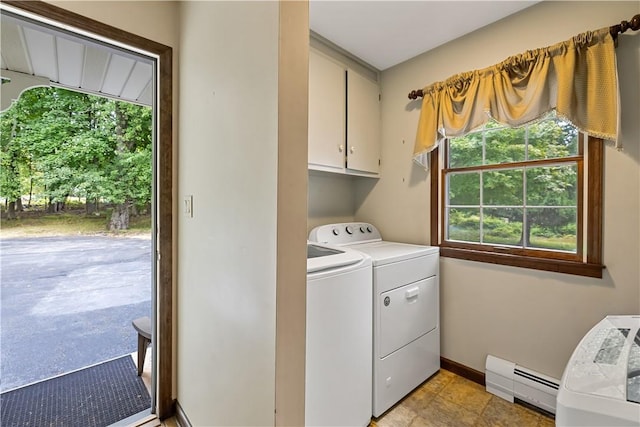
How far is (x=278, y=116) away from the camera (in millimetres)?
741

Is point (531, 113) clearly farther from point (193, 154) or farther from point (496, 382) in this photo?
point (193, 154)

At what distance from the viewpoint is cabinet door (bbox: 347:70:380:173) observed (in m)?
2.14

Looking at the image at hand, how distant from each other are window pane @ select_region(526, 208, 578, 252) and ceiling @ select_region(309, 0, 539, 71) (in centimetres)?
125

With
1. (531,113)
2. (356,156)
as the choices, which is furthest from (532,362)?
(356,156)

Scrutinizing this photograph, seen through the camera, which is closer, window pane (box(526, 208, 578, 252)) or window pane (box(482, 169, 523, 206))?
window pane (box(526, 208, 578, 252))

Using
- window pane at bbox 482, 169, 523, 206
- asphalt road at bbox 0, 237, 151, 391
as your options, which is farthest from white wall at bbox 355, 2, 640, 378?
asphalt road at bbox 0, 237, 151, 391

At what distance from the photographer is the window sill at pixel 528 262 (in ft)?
4.83

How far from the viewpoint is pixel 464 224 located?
6.58 feet

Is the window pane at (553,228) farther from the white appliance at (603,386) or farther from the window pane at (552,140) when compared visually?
the white appliance at (603,386)

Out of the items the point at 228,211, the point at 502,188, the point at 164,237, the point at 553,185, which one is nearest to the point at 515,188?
the point at 502,188

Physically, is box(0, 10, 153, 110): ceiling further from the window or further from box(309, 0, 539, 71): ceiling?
the window

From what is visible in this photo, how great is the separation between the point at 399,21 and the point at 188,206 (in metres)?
1.73

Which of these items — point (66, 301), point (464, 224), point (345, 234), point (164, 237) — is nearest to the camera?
point (164, 237)

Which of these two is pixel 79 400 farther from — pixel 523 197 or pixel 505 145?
pixel 505 145
